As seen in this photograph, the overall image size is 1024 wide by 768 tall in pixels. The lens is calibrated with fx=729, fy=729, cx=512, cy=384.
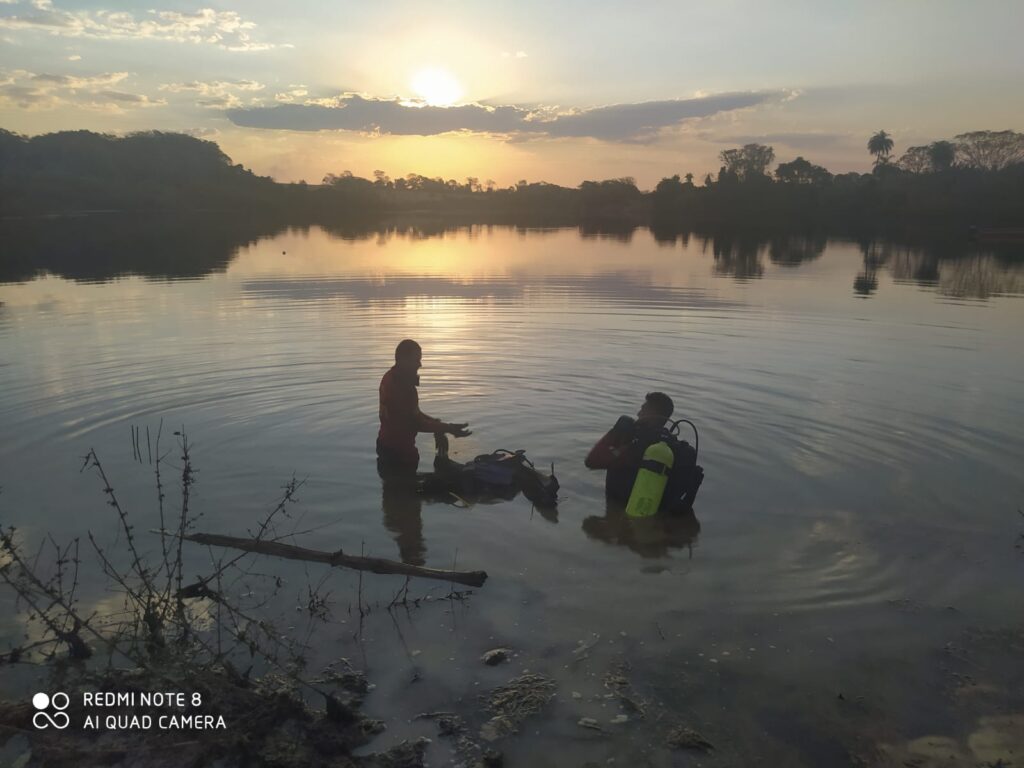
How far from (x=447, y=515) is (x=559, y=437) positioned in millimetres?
3097

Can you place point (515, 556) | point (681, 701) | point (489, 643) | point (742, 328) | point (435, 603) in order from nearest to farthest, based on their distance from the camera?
1. point (681, 701)
2. point (489, 643)
3. point (435, 603)
4. point (515, 556)
5. point (742, 328)

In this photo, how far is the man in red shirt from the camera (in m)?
8.49

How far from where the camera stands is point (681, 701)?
468 cm

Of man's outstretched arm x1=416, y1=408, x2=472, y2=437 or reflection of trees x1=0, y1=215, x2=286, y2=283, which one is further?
reflection of trees x1=0, y1=215, x2=286, y2=283

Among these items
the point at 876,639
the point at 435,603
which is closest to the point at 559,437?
the point at 435,603

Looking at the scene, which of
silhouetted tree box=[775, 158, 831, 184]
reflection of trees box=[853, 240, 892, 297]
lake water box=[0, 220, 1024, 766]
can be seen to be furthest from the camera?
silhouetted tree box=[775, 158, 831, 184]

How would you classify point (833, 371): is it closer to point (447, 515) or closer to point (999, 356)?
point (999, 356)

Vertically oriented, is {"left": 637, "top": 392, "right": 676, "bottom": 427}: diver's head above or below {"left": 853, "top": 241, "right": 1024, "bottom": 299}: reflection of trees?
below

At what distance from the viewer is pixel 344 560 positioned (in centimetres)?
644

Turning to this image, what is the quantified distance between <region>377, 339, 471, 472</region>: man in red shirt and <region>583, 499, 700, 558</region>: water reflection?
6.28ft

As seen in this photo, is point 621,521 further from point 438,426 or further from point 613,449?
point 438,426
